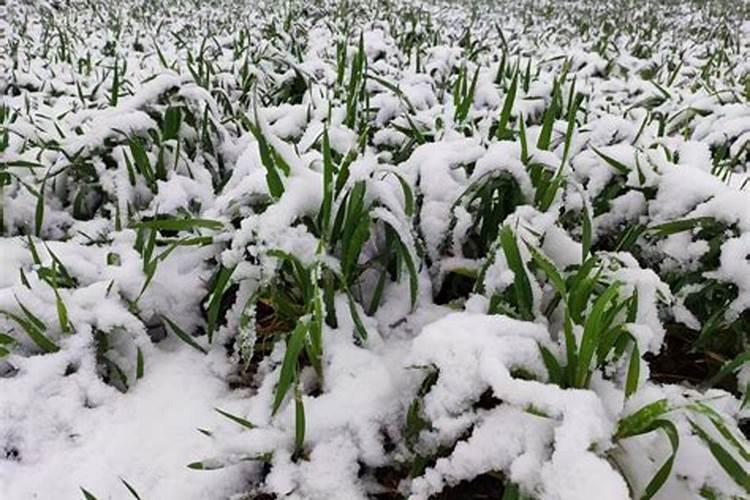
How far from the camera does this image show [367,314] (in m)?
1.49

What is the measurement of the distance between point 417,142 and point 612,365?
1118 millimetres

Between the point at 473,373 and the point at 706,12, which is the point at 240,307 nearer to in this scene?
the point at 473,373

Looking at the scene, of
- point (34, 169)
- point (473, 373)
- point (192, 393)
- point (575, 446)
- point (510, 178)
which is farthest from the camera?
point (34, 169)

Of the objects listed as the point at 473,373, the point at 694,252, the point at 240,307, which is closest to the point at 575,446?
the point at 473,373

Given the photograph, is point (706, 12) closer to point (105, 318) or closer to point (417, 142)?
point (417, 142)

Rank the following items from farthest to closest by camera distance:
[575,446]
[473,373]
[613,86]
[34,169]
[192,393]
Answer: [613,86] < [34,169] < [192,393] < [473,373] < [575,446]

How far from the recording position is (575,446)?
→ 38.1 inches

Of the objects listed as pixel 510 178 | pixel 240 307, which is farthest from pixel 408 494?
pixel 510 178

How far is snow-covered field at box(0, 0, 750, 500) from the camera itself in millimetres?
1086

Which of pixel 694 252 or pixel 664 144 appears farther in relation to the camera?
pixel 664 144

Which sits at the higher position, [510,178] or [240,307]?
[510,178]

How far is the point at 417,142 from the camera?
2.08 meters

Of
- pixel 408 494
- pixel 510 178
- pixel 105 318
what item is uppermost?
pixel 510 178

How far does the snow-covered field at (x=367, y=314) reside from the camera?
42.8 inches
